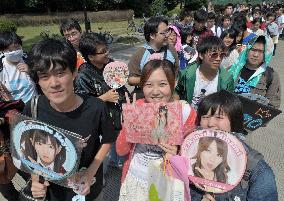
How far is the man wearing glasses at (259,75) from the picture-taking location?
3162 mm

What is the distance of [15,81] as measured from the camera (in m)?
3.34

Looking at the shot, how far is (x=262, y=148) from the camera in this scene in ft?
16.3

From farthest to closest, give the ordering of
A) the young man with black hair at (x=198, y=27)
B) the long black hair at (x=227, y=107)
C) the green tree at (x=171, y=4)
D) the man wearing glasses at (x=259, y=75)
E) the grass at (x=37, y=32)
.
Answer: the green tree at (x=171, y=4), the grass at (x=37, y=32), the young man with black hair at (x=198, y=27), the man wearing glasses at (x=259, y=75), the long black hair at (x=227, y=107)

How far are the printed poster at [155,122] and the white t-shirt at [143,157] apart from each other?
0.32 meters

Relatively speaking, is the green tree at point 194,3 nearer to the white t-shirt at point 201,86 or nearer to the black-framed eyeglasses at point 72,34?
the black-framed eyeglasses at point 72,34

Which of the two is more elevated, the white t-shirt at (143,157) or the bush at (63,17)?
the white t-shirt at (143,157)

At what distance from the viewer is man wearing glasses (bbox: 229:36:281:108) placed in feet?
10.4

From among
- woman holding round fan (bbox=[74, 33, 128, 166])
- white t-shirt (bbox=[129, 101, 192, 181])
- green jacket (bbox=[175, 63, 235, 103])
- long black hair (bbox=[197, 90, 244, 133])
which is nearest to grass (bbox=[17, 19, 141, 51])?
woman holding round fan (bbox=[74, 33, 128, 166])

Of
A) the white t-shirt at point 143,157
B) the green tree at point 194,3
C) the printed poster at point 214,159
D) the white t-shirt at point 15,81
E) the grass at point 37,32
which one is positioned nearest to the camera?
the printed poster at point 214,159

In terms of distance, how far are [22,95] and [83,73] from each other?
74 cm

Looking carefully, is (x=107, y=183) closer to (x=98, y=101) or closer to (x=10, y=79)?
(x=10, y=79)

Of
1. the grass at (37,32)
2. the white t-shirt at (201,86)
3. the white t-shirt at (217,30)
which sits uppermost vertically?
the white t-shirt at (217,30)

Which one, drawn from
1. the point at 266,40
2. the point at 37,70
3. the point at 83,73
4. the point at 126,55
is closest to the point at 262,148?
the point at 266,40

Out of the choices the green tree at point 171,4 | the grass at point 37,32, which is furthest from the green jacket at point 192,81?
the green tree at point 171,4
